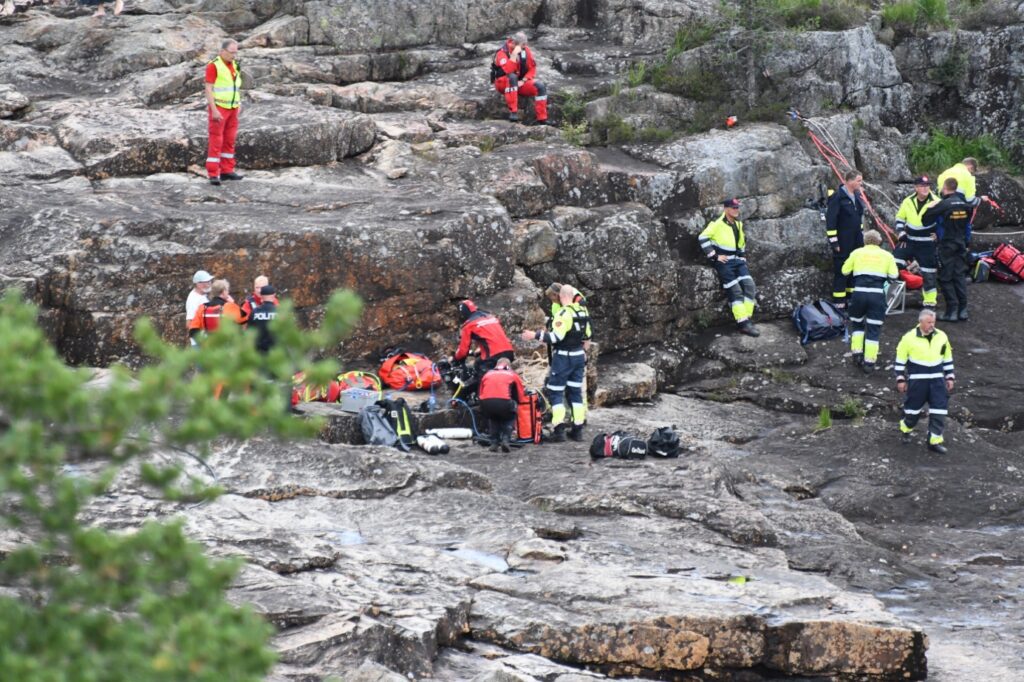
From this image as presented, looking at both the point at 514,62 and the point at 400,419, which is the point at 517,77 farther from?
the point at 400,419

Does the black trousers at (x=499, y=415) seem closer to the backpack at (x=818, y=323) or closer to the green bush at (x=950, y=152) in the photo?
the backpack at (x=818, y=323)

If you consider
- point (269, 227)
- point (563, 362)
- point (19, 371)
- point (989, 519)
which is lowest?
point (989, 519)

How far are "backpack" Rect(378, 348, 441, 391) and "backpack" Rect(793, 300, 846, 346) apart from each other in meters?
5.84

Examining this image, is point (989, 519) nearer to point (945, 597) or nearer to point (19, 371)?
point (945, 597)

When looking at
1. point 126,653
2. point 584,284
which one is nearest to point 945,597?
point 584,284

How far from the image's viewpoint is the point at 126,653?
498cm

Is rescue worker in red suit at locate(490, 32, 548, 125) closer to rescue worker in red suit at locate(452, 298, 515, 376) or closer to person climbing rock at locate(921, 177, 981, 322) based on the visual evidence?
person climbing rock at locate(921, 177, 981, 322)

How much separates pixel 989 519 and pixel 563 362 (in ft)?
16.0

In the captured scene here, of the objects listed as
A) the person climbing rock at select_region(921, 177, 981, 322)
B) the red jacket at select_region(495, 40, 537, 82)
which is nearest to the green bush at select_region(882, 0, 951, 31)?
the person climbing rock at select_region(921, 177, 981, 322)

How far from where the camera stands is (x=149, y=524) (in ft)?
17.3

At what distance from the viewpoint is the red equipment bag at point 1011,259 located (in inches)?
833

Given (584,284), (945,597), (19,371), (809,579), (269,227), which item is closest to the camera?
(19,371)

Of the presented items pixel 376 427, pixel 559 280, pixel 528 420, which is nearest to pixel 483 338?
pixel 528 420

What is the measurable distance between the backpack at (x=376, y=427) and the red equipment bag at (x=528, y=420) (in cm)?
146
